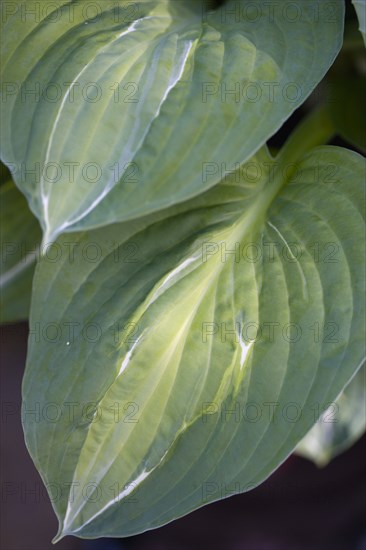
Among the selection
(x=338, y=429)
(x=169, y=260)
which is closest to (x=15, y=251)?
(x=169, y=260)

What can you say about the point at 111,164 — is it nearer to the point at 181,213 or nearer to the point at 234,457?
the point at 181,213

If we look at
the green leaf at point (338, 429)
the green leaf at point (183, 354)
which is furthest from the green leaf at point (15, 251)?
the green leaf at point (338, 429)

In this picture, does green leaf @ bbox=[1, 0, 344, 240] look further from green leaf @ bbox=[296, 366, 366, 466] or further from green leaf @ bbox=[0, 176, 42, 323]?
green leaf @ bbox=[296, 366, 366, 466]

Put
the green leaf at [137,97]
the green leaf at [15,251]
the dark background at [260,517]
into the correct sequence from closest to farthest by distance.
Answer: the green leaf at [137,97]
the green leaf at [15,251]
the dark background at [260,517]

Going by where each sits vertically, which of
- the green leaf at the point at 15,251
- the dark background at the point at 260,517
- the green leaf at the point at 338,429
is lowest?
the dark background at the point at 260,517

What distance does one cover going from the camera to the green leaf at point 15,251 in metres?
0.73

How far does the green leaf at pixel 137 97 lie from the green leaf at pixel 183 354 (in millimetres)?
104

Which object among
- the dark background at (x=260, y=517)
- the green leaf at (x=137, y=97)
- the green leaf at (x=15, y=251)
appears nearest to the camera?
the green leaf at (x=137, y=97)

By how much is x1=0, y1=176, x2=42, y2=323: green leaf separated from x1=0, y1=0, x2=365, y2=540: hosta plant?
0.15 m

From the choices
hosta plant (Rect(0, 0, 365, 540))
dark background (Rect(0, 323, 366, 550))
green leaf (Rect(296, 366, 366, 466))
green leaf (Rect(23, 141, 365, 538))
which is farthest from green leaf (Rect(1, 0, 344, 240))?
dark background (Rect(0, 323, 366, 550))

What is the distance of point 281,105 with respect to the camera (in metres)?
0.53

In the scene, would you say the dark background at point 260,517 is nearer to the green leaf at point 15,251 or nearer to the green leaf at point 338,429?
the green leaf at point 338,429

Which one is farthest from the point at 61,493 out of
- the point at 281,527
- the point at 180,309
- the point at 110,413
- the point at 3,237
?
the point at 281,527

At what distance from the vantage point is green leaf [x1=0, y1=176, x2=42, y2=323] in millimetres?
730
